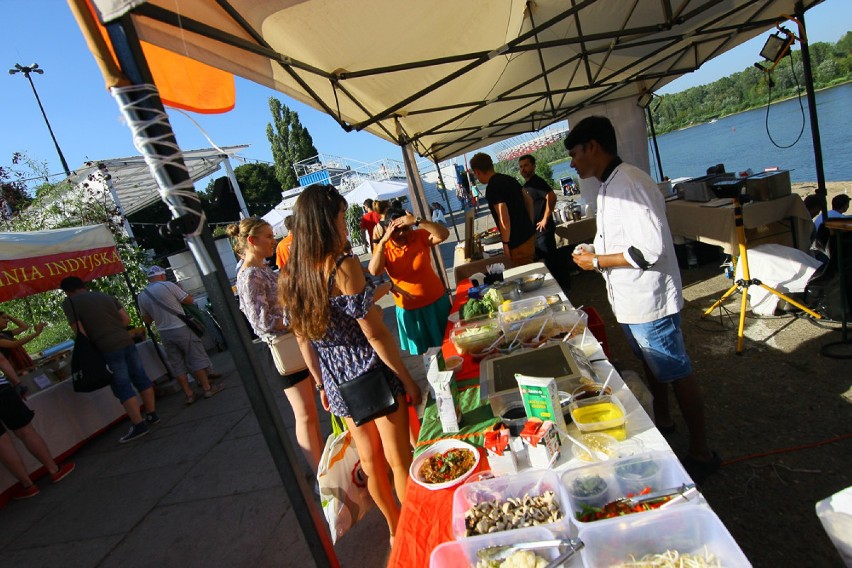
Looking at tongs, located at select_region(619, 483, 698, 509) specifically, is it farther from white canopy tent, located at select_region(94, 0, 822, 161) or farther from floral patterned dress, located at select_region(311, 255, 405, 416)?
white canopy tent, located at select_region(94, 0, 822, 161)

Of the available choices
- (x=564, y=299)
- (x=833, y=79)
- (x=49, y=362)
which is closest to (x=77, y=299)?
(x=49, y=362)

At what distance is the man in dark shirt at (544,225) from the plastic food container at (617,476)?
4491 mm

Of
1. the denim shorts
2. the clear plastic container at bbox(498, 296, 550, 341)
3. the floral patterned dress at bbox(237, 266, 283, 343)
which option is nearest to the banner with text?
the denim shorts

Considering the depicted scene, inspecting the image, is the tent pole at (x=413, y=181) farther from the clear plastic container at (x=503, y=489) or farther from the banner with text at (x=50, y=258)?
the banner with text at (x=50, y=258)

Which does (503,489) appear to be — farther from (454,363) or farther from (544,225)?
(544,225)

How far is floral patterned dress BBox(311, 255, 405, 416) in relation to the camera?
2.05 metres

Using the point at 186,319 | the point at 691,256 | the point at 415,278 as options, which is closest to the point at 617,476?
the point at 415,278

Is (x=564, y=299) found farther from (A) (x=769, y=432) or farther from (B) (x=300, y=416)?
(B) (x=300, y=416)

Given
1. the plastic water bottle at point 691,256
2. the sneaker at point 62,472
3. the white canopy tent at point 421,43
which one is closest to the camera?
the white canopy tent at point 421,43

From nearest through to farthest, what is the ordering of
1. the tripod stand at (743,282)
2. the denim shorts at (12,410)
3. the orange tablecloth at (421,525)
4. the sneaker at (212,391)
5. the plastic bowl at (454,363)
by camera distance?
the orange tablecloth at (421,525) → the plastic bowl at (454,363) → the tripod stand at (743,282) → the denim shorts at (12,410) → the sneaker at (212,391)

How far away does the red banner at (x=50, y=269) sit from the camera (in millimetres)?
5613

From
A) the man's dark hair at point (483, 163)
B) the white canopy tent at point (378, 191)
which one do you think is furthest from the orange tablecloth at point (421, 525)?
the white canopy tent at point (378, 191)

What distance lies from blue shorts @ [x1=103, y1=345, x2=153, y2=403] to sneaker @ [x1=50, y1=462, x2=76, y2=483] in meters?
0.81

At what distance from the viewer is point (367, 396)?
212 cm
